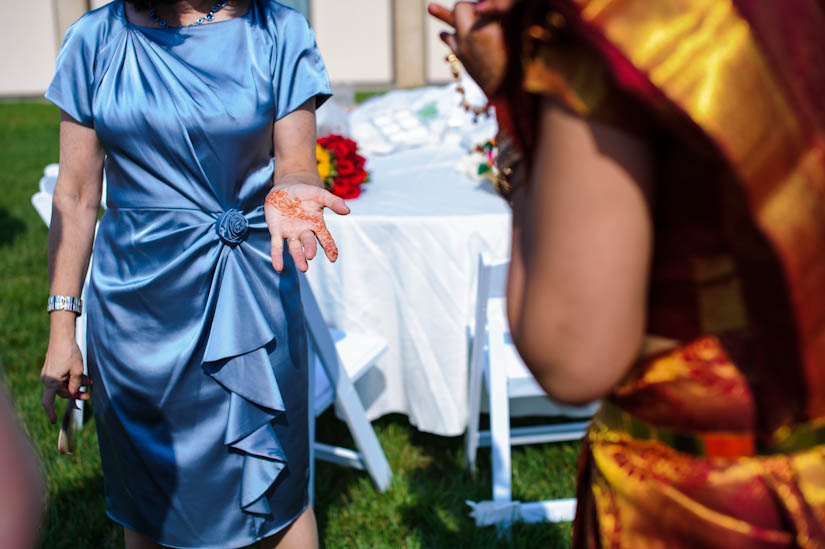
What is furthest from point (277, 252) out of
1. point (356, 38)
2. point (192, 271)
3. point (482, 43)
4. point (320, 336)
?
point (356, 38)

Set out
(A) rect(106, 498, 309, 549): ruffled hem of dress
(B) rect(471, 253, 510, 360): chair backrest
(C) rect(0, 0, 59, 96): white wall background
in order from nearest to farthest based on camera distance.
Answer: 1. (A) rect(106, 498, 309, 549): ruffled hem of dress
2. (B) rect(471, 253, 510, 360): chair backrest
3. (C) rect(0, 0, 59, 96): white wall background

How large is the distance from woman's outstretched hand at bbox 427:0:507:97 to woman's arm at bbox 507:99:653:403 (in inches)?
3.2

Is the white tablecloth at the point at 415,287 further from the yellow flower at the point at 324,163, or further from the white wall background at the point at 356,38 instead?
the white wall background at the point at 356,38

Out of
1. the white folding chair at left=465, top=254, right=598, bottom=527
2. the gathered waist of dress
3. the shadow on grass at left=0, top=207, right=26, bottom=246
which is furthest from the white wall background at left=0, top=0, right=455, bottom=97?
the gathered waist of dress

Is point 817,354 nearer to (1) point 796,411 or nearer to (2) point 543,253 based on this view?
(1) point 796,411

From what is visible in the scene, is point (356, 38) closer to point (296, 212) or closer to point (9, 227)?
point (9, 227)

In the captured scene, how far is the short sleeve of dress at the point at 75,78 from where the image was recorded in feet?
5.16

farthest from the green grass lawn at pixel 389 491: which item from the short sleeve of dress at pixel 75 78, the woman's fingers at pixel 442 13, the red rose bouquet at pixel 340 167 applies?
the woman's fingers at pixel 442 13

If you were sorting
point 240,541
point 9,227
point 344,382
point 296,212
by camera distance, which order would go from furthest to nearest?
point 9,227, point 344,382, point 240,541, point 296,212

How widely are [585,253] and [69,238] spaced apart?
1341mm

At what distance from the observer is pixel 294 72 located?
5.33 ft

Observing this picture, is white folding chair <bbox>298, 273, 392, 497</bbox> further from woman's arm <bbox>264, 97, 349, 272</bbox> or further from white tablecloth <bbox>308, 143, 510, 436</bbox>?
woman's arm <bbox>264, 97, 349, 272</bbox>

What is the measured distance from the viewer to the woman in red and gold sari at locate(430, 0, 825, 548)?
64cm

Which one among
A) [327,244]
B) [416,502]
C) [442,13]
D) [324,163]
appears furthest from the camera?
[324,163]
